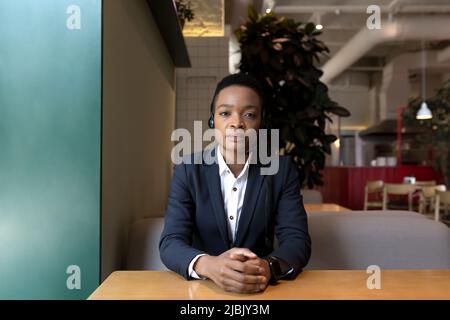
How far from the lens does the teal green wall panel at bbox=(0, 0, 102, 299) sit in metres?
1.12

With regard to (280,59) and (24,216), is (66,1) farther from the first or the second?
(280,59)

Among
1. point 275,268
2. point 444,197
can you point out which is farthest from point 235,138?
point 444,197

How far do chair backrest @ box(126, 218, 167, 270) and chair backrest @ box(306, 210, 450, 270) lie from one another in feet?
1.79

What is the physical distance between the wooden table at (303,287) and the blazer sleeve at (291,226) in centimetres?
7

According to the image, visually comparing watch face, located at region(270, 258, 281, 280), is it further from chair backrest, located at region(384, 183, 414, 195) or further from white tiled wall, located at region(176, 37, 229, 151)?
chair backrest, located at region(384, 183, 414, 195)

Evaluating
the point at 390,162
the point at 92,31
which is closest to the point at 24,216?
the point at 92,31

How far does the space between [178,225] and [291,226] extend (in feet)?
1.04

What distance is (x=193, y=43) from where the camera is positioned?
4.05m

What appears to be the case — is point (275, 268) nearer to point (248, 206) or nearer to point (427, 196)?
point (248, 206)

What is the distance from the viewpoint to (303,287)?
2.70 feet

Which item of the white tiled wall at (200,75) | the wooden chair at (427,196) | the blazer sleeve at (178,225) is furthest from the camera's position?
the wooden chair at (427,196)

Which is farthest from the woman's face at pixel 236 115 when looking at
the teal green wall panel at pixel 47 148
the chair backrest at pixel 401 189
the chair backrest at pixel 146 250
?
the chair backrest at pixel 401 189

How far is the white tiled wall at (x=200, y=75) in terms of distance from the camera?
4004mm

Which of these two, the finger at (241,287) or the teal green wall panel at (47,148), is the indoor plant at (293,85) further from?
the finger at (241,287)
